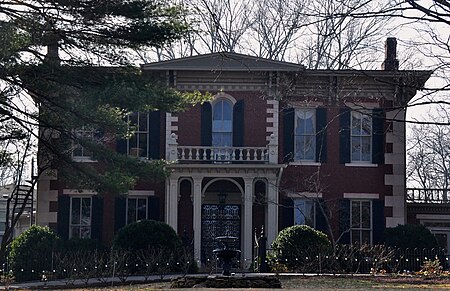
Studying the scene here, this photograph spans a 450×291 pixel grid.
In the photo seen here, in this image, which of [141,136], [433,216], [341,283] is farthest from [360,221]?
[341,283]

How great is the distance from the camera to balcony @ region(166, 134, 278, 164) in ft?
96.5

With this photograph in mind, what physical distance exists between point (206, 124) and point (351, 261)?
8602 mm

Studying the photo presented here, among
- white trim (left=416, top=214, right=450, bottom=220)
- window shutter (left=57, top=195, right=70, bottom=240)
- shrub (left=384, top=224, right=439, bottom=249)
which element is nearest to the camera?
shrub (left=384, top=224, right=439, bottom=249)

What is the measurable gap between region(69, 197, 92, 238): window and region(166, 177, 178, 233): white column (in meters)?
2.93

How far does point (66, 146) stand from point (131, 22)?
16.7ft

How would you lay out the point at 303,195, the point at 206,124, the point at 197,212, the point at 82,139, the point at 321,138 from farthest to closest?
1. the point at 206,124
2. the point at 321,138
3. the point at 303,195
4. the point at 197,212
5. the point at 82,139

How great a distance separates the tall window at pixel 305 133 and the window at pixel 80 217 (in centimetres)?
715

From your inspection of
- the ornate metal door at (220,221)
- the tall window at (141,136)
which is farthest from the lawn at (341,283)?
the tall window at (141,136)

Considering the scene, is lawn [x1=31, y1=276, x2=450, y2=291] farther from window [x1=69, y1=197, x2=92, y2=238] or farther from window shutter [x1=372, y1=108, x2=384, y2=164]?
window [x1=69, y1=197, x2=92, y2=238]

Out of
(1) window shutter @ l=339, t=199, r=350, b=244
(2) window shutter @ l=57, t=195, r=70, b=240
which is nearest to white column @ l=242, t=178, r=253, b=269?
(1) window shutter @ l=339, t=199, r=350, b=244

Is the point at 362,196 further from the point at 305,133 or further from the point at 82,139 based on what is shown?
the point at 82,139

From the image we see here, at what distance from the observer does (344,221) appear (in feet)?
101

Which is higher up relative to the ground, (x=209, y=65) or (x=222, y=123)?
(x=209, y=65)

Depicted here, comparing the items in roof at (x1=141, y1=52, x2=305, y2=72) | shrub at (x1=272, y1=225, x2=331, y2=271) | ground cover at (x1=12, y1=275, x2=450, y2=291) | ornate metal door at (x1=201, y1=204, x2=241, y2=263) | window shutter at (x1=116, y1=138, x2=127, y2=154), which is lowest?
ground cover at (x1=12, y1=275, x2=450, y2=291)
